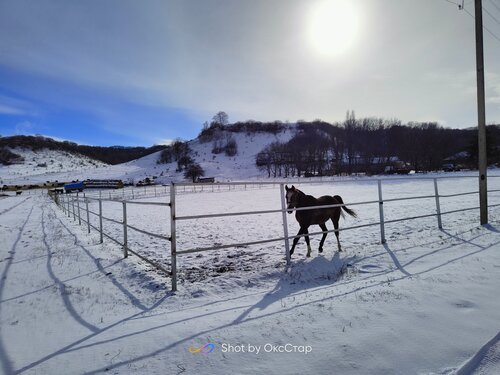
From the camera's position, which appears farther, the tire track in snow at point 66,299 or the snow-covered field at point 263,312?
the tire track in snow at point 66,299

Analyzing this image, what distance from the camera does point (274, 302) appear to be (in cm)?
348

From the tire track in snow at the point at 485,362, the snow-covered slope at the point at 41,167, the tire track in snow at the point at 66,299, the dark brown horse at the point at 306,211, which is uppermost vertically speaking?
the snow-covered slope at the point at 41,167

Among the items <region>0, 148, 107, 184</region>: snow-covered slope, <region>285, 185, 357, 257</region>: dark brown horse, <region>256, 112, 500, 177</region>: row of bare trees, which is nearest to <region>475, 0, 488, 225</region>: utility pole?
<region>285, 185, 357, 257</region>: dark brown horse

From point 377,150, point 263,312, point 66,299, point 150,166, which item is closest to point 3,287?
point 66,299

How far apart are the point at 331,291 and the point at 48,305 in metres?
3.59

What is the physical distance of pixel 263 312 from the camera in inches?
123

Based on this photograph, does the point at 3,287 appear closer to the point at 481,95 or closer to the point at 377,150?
the point at 481,95

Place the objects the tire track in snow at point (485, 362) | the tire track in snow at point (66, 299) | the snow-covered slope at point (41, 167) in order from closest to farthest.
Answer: the tire track in snow at point (485, 362) < the tire track in snow at point (66, 299) < the snow-covered slope at point (41, 167)

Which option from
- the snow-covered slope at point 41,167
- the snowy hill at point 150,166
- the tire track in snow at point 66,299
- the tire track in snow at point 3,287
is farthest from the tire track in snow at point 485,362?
the snow-covered slope at point 41,167

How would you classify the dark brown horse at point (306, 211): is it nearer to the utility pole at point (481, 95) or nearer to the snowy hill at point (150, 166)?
the utility pole at point (481, 95)

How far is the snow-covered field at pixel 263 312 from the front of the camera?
86.4 inches

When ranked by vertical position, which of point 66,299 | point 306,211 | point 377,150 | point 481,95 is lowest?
point 66,299

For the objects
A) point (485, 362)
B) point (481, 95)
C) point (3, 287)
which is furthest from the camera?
point (481, 95)

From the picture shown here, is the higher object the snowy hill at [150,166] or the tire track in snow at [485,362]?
the snowy hill at [150,166]
